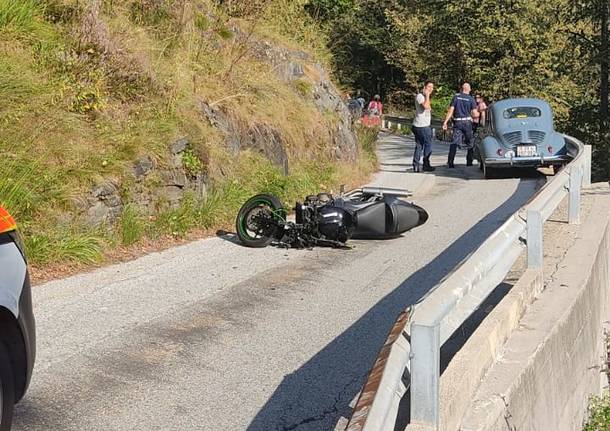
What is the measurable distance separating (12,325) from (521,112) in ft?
52.2

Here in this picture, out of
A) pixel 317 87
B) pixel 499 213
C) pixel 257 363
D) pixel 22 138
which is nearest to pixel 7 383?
pixel 257 363

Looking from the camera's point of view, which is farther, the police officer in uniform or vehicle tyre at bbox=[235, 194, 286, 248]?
the police officer in uniform

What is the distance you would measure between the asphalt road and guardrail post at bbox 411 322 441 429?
135 cm

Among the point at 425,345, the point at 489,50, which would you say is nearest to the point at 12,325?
the point at 425,345

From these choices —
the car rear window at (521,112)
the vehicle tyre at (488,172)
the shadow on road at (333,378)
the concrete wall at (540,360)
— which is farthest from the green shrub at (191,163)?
the car rear window at (521,112)

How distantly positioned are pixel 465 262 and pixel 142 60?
28.4 feet

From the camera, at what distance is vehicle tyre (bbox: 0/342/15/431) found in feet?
12.8

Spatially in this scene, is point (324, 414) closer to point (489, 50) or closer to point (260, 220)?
point (260, 220)

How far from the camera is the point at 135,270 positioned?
8.55 m

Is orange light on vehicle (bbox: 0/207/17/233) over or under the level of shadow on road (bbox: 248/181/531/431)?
over

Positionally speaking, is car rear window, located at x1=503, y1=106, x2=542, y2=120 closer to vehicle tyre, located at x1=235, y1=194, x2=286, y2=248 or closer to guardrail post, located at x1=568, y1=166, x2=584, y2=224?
guardrail post, located at x1=568, y1=166, x2=584, y2=224

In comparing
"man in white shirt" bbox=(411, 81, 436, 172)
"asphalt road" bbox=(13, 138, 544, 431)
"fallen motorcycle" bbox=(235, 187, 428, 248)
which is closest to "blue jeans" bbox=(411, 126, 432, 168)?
"man in white shirt" bbox=(411, 81, 436, 172)

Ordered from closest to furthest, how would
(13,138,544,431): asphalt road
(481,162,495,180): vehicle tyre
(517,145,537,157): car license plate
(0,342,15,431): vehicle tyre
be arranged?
(0,342,15,431): vehicle tyre < (13,138,544,431): asphalt road < (517,145,537,157): car license plate < (481,162,495,180): vehicle tyre

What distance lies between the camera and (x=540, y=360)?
15.8 feet
